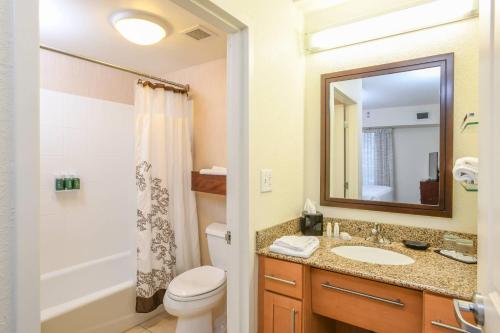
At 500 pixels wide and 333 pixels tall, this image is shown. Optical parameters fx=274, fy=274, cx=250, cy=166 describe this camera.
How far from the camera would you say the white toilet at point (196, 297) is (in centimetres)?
178

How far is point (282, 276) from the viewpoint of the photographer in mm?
1364

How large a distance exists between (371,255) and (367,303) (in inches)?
14.5

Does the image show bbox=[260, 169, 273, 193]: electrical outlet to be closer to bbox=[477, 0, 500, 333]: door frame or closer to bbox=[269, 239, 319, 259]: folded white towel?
bbox=[269, 239, 319, 259]: folded white towel

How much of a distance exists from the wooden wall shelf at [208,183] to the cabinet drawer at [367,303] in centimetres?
105

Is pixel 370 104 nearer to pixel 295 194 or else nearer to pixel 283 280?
pixel 295 194

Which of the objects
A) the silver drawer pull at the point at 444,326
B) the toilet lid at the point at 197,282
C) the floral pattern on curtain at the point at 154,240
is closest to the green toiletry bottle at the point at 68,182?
the floral pattern on curtain at the point at 154,240

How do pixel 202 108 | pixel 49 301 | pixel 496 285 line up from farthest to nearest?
pixel 202 108, pixel 49 301, pixel 496 285

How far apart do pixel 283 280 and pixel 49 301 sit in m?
1.97

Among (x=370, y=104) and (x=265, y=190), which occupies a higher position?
(x=370, y=104)

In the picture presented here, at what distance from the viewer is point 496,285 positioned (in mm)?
577

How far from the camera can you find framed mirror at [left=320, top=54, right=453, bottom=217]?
148 centimetres

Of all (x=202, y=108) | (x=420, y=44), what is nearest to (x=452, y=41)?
(x=420, y=44)

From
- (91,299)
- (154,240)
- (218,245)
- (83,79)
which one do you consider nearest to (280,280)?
(218,245)

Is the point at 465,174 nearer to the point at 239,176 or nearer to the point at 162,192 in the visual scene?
the point at 239,176
